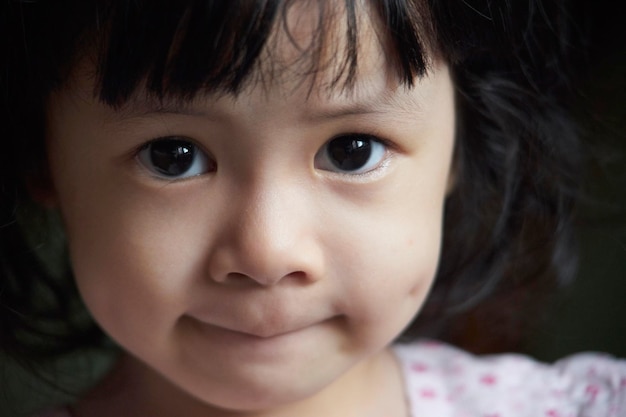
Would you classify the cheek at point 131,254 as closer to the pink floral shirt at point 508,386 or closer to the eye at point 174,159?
the eye at point 174,159

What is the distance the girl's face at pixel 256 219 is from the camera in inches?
27.9

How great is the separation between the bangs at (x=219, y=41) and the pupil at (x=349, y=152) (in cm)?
7

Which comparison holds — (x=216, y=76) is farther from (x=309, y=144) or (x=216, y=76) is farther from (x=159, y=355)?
(x=159, y=355)

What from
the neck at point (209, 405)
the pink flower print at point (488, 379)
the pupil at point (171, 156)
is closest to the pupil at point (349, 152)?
the pupil at point (171, 156)

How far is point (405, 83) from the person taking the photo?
0.75m

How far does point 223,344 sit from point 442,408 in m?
0.32

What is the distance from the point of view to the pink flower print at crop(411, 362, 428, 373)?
3.40ft

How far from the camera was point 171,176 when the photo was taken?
753 millimetres

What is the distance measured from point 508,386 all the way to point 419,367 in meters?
0.10

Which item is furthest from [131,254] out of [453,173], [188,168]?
[453,173]

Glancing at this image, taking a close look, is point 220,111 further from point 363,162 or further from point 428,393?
point 428,393

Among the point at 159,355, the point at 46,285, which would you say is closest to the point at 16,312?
the point at 46,285

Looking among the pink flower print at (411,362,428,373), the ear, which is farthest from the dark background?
the pink flower print at (411,362,428,373)

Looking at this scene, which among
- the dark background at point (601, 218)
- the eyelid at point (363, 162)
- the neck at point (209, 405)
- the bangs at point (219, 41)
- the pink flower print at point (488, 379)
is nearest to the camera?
the bangs at point (219, 41)
